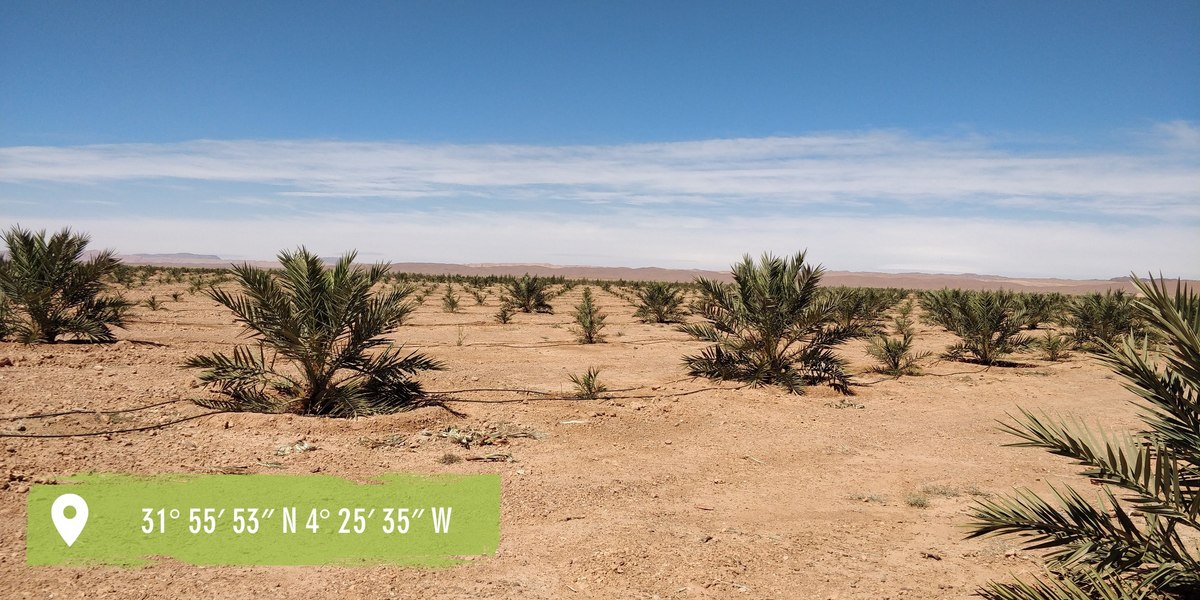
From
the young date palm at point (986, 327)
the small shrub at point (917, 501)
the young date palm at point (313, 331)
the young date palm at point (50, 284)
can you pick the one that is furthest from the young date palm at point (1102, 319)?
the young date palm at point (50, 284)

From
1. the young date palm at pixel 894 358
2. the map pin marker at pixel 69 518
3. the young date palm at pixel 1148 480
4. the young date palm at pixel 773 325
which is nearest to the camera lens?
the young date palm at pixel 1148 480

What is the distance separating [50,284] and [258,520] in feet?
30.6

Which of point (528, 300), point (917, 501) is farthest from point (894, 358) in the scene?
point (528, 300)

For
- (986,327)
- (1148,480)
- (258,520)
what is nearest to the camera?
(1148,480)

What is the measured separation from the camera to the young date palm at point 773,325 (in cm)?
1016

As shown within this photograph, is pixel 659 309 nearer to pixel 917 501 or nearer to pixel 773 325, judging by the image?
pixel 773 325

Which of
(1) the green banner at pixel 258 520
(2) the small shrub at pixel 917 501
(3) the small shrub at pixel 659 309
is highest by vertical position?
(3) the small shrub at pixel 659 309

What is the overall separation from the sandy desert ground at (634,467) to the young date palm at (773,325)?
1.79 feet

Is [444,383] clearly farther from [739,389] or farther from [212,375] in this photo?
[739,389]

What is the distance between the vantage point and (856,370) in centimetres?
1241

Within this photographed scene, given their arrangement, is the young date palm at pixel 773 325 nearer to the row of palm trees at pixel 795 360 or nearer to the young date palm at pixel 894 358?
the row of palm trees at pixel 795 360

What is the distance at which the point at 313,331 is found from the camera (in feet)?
23.6

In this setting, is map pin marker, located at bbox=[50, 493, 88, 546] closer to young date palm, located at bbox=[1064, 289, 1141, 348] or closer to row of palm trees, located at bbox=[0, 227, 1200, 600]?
row of palm trees, located at bbox=[0, 227, 1200, 600]

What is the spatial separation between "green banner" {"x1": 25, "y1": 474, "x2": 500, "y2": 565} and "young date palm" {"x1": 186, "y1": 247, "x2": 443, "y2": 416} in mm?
2102
